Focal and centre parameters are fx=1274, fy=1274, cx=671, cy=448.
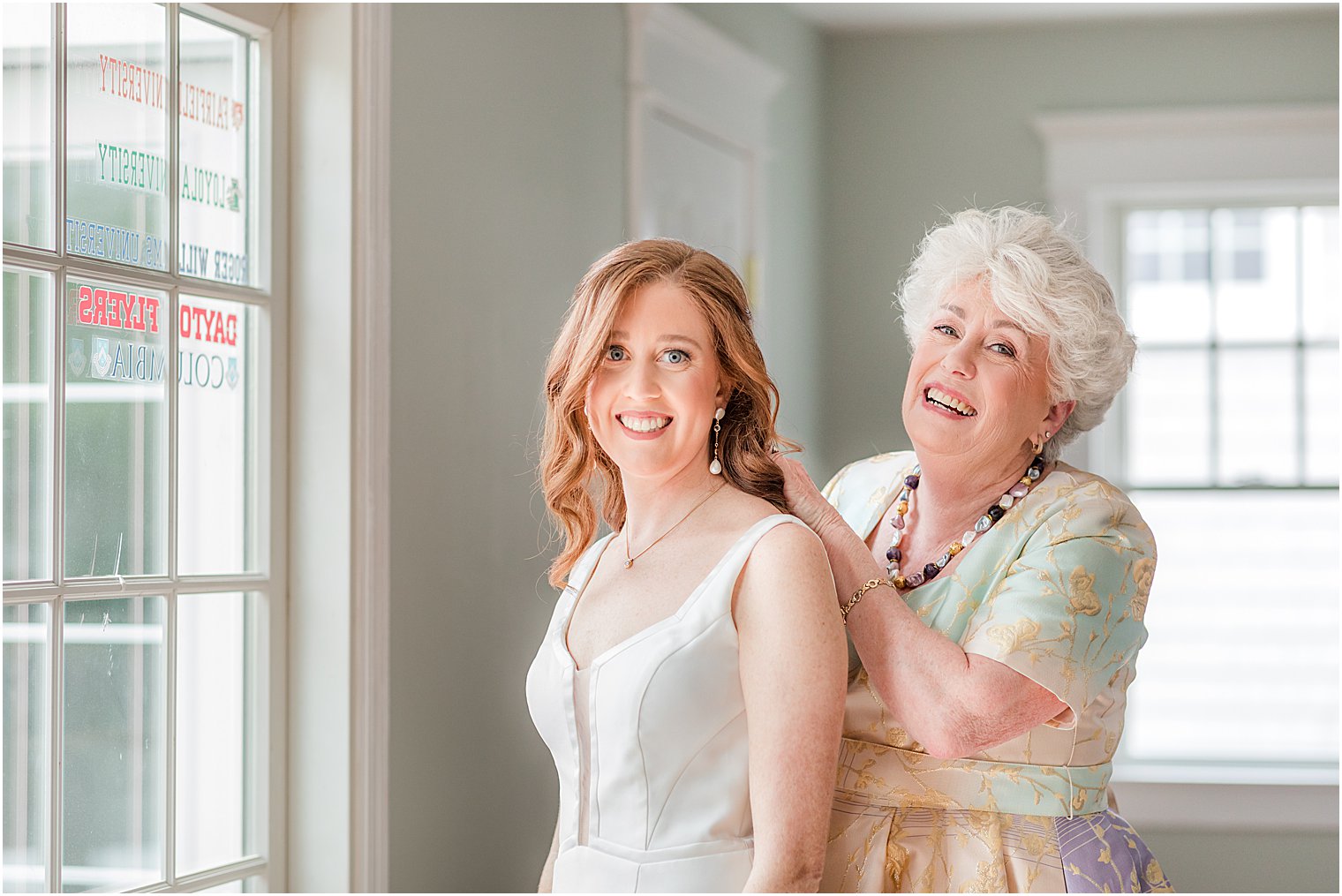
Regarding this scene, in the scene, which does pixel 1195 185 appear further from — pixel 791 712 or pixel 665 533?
pixel 791 712

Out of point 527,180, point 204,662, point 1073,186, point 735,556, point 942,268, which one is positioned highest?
point 1073,186

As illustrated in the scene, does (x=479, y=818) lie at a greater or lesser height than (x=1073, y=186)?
lesser

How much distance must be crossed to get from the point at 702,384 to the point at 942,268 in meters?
0.49

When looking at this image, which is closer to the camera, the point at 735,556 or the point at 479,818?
the point at 735,556

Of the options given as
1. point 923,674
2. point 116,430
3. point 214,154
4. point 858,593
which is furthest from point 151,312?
point 923,674

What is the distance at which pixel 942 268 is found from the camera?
67.2 inches

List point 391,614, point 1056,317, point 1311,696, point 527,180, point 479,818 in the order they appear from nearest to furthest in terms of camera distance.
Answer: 1. point 1056,317
2. point 391,614
3. point 479,818
4. point 527,180
5. point 1311,696

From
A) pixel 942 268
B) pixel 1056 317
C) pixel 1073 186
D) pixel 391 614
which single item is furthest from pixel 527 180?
pixel 1073 186

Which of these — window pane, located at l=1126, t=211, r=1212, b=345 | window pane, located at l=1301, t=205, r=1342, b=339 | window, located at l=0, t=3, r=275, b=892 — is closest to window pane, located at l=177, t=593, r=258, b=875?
window, located at l=0, t=3, r=275, b=892

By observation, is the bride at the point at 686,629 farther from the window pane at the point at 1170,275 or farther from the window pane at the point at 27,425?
the window pane at the point at 1170,275

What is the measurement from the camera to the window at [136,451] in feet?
5.26

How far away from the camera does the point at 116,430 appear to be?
175 cm

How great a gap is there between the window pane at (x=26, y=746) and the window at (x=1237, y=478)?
3.65m

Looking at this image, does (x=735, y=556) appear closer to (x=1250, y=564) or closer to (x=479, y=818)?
(x=479, y=818)
